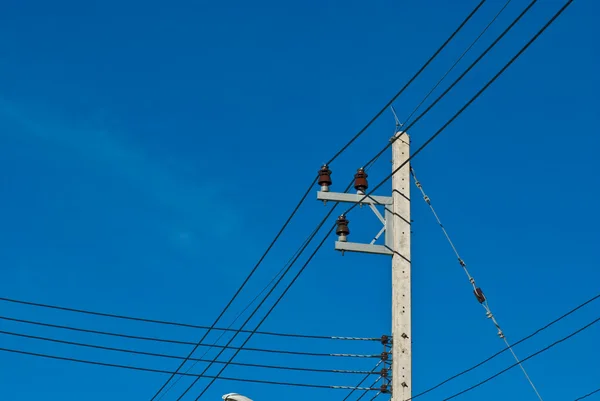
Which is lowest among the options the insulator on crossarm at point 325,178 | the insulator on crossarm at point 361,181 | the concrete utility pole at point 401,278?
the concrete utility pole at point 401,278

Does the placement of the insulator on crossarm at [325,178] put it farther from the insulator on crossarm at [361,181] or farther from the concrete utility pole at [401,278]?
the concrete utility pole at [401,278]

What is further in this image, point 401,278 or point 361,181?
point 361,181

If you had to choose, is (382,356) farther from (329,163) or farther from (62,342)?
A: (62,342)

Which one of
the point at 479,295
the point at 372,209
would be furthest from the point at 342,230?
the point at 479,295

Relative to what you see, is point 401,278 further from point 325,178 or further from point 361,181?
point 325,178

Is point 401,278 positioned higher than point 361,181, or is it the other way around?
point 361,181

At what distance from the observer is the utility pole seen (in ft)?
46.3

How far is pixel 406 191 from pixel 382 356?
103 inches

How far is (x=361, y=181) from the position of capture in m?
15.1

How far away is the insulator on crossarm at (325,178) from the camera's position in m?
15.2

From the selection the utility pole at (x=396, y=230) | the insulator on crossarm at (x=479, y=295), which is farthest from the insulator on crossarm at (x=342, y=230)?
the insulator on crossarm at (x=479, y=295)

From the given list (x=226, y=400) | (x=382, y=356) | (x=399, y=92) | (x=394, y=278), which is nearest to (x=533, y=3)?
(x=399, y=92)

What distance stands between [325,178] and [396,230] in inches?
49.8

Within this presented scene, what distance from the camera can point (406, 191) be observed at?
50.0ft
